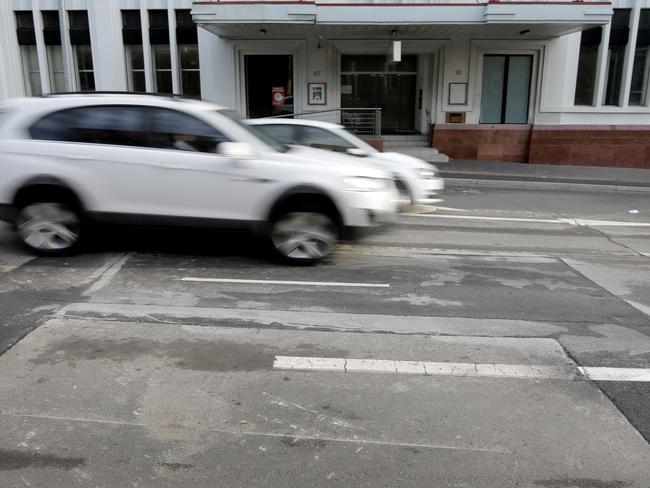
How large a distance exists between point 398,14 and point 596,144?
26.5 ft

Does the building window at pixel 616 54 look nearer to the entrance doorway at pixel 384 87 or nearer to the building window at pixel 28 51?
the entrance doorway at pixel 384 87

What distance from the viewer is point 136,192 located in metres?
6.73

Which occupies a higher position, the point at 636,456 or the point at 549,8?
the point at 549,8

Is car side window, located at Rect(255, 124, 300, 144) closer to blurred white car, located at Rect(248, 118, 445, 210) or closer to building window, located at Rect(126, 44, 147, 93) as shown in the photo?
blurred white car, located at Rect(248, 118, 445, 210)

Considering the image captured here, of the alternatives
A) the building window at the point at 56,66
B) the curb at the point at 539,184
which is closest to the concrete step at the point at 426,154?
the curb at the point at 539,184

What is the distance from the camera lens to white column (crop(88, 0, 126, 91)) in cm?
1928

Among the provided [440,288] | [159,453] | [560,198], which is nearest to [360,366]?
[159,453]

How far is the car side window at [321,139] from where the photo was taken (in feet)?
31.3

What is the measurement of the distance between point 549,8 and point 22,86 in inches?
671

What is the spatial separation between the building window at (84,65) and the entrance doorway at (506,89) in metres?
13.1

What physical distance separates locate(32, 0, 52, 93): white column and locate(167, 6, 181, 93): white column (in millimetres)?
4254

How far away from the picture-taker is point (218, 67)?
63.4 ft

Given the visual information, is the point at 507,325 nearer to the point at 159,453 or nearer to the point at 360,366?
the point at 360,366

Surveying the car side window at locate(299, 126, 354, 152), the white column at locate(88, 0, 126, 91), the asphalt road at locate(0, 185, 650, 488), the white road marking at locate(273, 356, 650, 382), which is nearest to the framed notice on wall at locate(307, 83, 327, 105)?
the white column at locate(88, 0, 126, 91)
